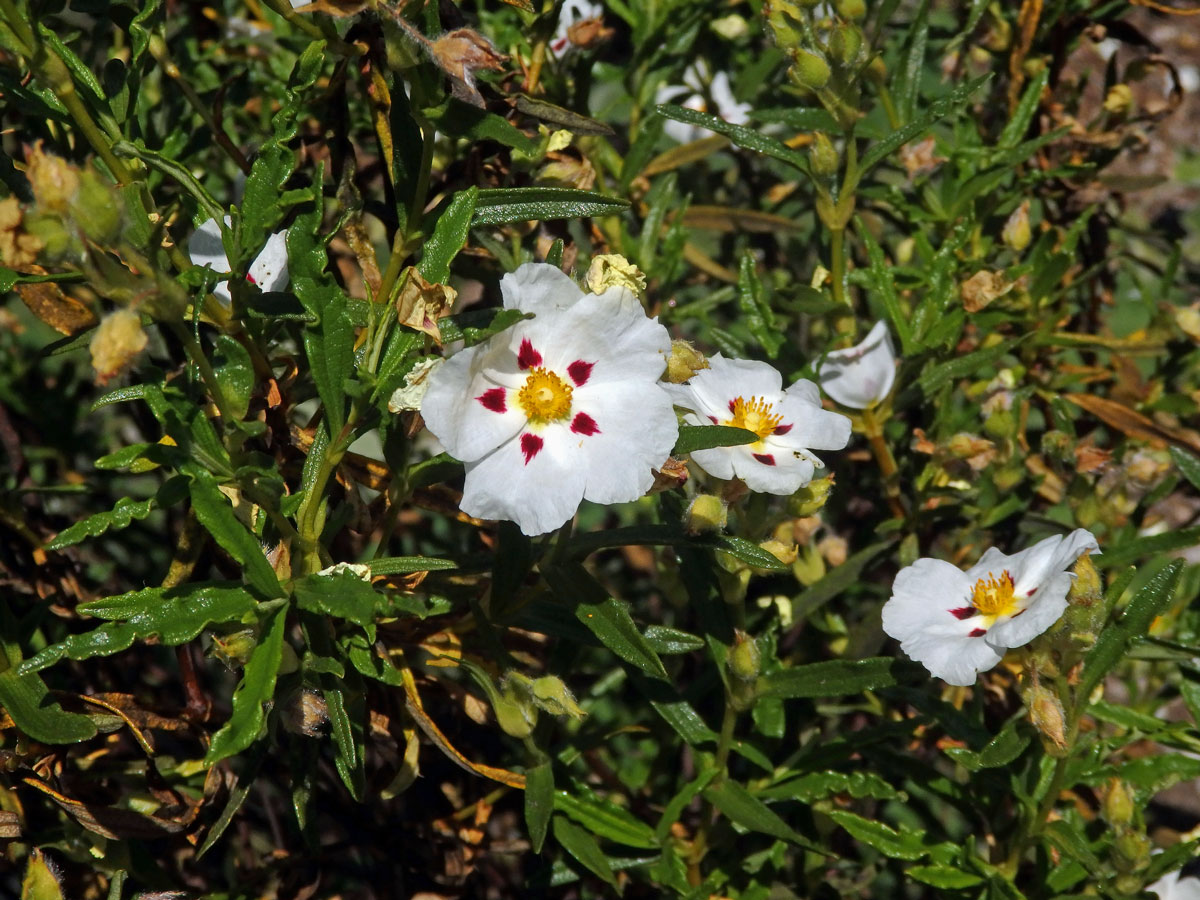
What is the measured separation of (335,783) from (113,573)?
735mm

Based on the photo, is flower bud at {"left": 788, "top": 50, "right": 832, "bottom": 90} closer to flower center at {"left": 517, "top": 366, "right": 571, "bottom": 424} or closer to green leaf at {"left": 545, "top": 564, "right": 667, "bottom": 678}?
flower center at {"left": 517, "top": 366, "right": 571, "bottom": 424}

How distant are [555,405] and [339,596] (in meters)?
0.37

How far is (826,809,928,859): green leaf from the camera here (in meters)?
1.81

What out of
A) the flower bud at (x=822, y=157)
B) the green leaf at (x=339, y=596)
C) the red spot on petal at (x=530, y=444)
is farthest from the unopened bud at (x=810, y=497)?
the green leaf at (x=339, y=596)

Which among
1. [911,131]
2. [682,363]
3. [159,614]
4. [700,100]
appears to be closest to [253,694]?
[159,614]

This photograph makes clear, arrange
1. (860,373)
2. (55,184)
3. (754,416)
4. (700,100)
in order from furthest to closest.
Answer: (700,100) → (860,373) → (754,416) → (55,184)

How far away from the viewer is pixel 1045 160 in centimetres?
243

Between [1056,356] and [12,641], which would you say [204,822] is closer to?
[12,641]

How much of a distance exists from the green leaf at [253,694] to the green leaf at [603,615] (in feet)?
1.22

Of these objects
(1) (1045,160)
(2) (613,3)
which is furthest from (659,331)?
(1) (1045,160)

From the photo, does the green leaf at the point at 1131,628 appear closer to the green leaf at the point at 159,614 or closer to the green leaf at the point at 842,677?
the green leaf at the point at 842,677

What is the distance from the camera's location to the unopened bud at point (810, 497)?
165cm

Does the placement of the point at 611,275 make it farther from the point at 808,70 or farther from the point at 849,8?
the point at 849,8

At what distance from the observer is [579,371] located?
152 cm
